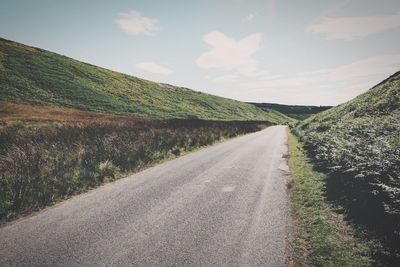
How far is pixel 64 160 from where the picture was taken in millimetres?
13258

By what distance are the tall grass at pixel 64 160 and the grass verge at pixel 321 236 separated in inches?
289

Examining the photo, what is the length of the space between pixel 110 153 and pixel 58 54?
69.9 metres

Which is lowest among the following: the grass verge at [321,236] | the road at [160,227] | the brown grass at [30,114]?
the road at [160,227]

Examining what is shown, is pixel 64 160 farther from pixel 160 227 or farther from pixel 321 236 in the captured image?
pixel 321 236

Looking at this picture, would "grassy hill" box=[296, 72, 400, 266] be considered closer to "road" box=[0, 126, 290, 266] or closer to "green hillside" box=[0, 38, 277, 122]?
"road" box=[0, 126, 290, 266]

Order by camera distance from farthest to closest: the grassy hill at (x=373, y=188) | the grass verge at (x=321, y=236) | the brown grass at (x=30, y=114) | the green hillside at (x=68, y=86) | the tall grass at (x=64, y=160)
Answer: the green hillside at (x=68, y=86) → the brown grass at (x=30, y=114) → the tall grass at (x=64, y=160) → the grassy hill at (x=373, y=188) → the grass verge at (x=321, y=236)

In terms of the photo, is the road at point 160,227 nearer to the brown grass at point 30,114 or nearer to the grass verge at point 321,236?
the grass verge at point 321,236

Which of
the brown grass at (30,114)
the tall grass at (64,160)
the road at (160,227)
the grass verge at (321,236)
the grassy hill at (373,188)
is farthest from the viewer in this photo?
the brown grass at (30,114)

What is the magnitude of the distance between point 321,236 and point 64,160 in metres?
A: 11.2

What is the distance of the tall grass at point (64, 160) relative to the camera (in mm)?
9289

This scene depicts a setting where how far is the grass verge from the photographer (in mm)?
5312

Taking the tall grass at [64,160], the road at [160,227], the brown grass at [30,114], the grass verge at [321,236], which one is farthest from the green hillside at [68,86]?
the grass verge at [321,236]

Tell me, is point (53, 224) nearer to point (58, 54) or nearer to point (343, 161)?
point (343, 161)

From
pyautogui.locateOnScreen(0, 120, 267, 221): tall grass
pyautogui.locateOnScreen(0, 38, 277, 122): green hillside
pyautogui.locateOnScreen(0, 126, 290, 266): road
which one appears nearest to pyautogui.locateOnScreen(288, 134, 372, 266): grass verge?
pyautogui.locateOnScreen(0, 126, 290, 266): road
